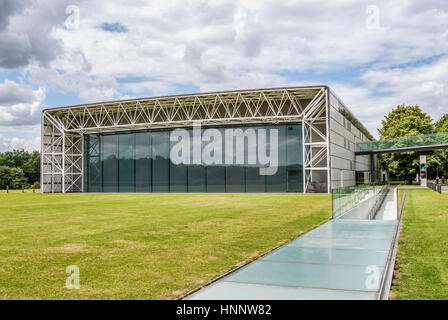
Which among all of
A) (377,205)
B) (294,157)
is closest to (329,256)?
(377,205)

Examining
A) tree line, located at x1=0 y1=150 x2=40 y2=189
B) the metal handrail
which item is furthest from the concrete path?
tree line, located at x1=0 y1=150 x2=40 y2=189

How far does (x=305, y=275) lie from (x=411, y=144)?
43.6 metres

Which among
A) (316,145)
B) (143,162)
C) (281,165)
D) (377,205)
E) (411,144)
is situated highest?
(411,144)

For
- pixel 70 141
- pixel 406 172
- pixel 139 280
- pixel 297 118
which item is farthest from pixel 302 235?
pixel 406 172

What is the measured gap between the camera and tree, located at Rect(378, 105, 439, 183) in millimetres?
60719

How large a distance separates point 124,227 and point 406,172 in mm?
56973

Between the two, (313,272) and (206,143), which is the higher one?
(206,143)

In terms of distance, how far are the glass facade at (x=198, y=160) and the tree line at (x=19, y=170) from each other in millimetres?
22995

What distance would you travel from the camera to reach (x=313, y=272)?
7250 millimetres

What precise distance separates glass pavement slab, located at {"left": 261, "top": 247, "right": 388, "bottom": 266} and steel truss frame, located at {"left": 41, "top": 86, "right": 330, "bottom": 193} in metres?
32.1

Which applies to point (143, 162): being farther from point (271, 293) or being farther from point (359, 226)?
point (271, 293)

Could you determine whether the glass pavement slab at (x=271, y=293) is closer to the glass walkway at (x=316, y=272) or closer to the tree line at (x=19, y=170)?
the glass walkway at (x=316, y=272)

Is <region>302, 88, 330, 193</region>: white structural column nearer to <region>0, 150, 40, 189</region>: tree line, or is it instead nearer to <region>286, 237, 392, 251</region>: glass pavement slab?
<region>286, 237, 392, 251</region>: glass pavement slab
